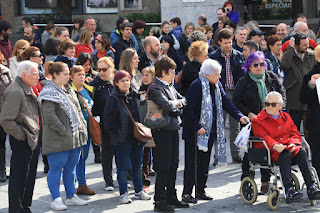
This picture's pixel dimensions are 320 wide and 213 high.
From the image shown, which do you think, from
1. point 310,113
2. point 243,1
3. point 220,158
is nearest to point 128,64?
point 220,158

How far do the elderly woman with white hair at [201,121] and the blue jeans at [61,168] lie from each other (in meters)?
1.40

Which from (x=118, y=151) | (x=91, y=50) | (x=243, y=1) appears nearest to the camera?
(x=118, y=151)

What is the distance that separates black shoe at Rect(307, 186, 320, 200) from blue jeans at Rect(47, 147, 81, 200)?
112 inches

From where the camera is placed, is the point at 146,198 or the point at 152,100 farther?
the point at 146,198

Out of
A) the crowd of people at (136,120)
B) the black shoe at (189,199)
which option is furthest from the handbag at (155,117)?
the black shoe at (189,199)

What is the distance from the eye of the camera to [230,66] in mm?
10016

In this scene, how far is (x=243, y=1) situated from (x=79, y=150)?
13.6 metres

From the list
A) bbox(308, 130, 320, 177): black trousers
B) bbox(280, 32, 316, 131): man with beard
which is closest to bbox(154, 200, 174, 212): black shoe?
bbox(308, 130, 320, 177): black trousers

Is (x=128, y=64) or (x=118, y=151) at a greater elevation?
(x=128, y=64)

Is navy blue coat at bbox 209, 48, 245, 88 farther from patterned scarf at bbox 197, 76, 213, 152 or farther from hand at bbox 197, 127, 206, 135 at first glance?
hand at bbox 197, 127, 206, 135

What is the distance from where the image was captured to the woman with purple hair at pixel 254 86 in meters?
8.48

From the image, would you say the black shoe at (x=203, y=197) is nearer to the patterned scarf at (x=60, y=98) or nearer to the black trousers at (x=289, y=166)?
the black trousers at (x=289, y=166)

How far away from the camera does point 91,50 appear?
1177 cm

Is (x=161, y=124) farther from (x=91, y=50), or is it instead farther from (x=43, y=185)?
(x=91, y=50)
